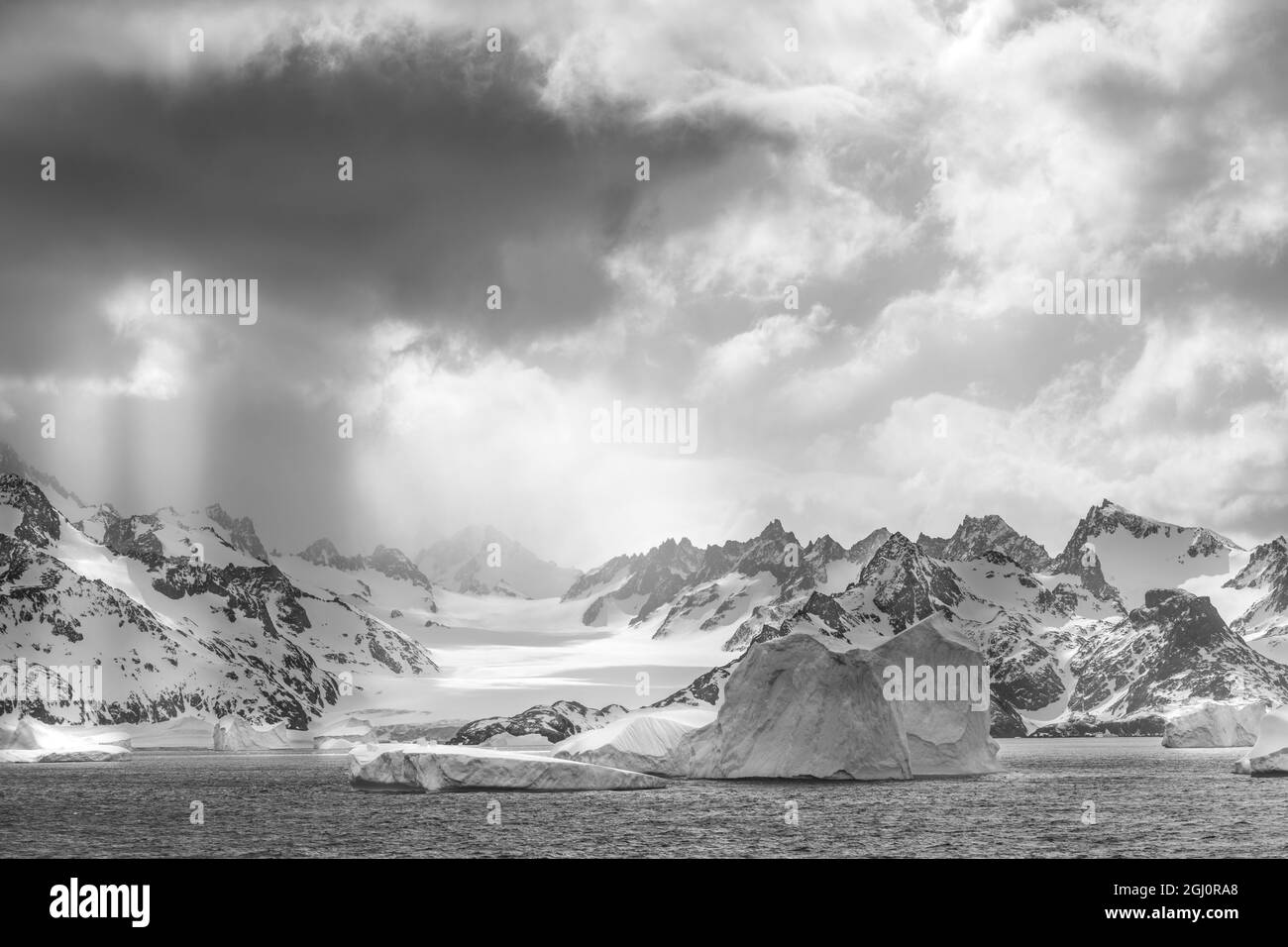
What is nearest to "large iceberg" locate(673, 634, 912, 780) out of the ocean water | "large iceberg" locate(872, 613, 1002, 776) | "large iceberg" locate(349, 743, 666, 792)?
the ocean water

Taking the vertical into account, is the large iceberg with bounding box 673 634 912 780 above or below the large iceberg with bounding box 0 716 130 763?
above

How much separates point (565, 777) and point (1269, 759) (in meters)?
63.0

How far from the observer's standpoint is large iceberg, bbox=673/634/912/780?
9462 cm

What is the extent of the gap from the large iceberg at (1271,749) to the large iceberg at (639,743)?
48974mm

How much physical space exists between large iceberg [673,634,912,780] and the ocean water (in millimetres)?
2415

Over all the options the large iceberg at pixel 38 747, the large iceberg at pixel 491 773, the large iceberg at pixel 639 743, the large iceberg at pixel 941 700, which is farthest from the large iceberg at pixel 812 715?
the large iceberg at pixel 38 747

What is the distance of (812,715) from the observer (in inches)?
3772

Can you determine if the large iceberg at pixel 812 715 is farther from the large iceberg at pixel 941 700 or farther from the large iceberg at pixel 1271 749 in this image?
the large iceberg at pixel 1271 749

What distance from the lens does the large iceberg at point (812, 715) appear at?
310ft

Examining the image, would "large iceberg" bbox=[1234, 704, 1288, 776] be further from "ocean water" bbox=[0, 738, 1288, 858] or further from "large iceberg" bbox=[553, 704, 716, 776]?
"large iceberg" bbox=[553, 704, 716, 776]

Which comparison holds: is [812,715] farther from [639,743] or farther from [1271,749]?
[1271,749]
